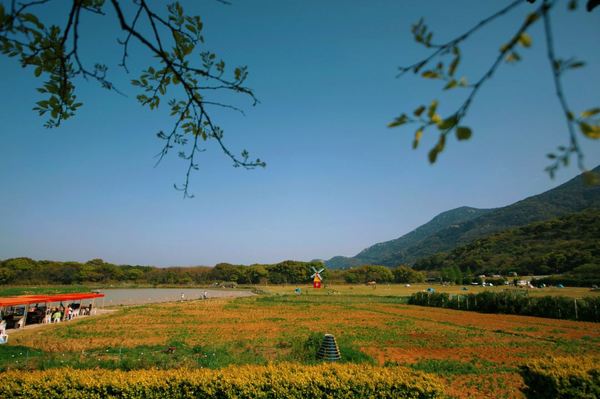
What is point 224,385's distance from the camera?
7.37 m

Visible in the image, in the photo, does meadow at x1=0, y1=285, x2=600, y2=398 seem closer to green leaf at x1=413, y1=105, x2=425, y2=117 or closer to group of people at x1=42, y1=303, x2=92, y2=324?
group of people at x1=42, y1=303, x2=92, y2=324

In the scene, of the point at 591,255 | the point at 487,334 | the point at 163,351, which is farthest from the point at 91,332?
the point at 591,255

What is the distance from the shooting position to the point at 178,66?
2803 millimetres

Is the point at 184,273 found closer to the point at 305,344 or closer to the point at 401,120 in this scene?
the point at 305,344

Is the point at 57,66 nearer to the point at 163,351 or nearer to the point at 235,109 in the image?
the point at 235,109

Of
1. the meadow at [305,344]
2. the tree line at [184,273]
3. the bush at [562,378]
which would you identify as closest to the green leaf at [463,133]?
the meadow at [305,344]

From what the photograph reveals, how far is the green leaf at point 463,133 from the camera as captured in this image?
107cm

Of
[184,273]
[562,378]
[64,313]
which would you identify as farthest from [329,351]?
[184,273]

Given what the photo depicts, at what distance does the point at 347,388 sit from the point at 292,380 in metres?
Result: 1.16

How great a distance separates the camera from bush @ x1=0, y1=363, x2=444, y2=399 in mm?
7188

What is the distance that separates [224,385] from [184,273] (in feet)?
365

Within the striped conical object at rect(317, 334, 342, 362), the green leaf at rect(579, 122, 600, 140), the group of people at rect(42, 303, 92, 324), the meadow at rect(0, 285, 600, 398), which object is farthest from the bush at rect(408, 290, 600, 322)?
the group of people at rect(42, 303, 92, 324)

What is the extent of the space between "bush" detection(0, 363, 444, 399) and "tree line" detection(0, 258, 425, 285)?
303 feet

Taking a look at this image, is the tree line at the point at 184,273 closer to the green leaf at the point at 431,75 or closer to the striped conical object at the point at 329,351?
the striped conical object at the point at 329,351
